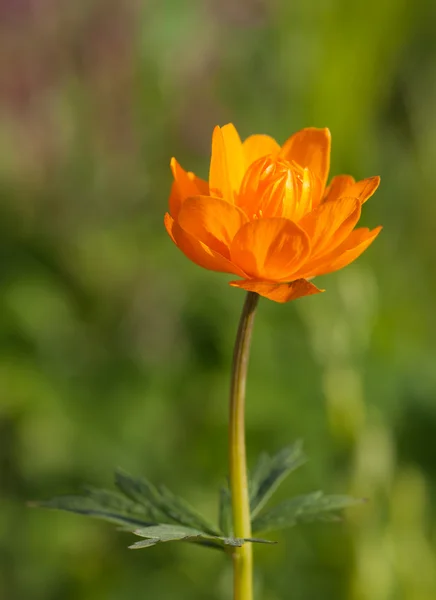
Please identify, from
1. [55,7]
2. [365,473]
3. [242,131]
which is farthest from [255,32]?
[365,473]

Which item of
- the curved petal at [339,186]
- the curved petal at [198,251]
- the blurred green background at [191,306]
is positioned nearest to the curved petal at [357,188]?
the curved petal at [339,186]

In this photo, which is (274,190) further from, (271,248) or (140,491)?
(140,491)

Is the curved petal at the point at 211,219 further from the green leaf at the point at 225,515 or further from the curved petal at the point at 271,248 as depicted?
the green leaf at the point at 225,515

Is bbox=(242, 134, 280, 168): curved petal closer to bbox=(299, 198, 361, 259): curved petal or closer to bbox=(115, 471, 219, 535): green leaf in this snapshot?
bbox=(299, 198, 361, 259): curved petal

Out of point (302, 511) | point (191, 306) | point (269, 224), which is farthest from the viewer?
point (191, 306)

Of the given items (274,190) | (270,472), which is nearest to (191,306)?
(270,472)

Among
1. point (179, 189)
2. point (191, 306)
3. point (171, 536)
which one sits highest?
point (191, 306)

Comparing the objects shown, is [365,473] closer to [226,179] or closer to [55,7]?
[226,179]
